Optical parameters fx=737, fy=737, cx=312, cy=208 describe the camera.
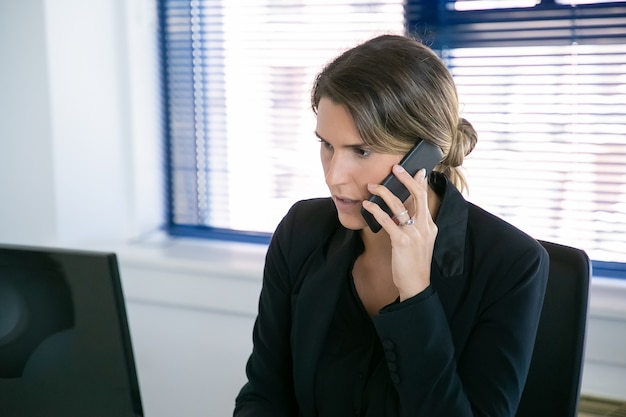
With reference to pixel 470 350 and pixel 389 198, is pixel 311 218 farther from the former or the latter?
pixel 470 350

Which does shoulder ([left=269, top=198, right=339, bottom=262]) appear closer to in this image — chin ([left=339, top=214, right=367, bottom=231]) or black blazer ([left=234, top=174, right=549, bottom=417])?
black blazer ([left=234, top=174, right=549, bottom=417])

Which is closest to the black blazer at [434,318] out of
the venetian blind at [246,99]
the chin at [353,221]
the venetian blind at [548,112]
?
the chin at [353,221]

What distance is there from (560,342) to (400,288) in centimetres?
26

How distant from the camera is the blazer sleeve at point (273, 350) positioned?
4.17 feet

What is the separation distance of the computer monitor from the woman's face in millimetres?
423

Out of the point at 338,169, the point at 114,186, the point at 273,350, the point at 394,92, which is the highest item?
the point at 394,92

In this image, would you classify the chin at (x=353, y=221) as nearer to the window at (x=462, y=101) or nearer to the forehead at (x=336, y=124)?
the forehead at (x=336, y=124)

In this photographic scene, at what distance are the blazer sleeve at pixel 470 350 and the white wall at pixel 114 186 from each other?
796 mm

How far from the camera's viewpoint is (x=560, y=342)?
3.74ft

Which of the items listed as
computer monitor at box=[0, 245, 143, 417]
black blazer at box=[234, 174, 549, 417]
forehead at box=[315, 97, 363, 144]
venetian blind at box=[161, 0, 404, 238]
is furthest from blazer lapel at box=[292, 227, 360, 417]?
venetian blind at box=[161, 0, 404, 238]

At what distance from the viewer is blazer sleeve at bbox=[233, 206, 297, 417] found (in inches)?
50.1

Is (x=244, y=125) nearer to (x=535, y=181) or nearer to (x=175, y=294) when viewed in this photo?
(x=175, y=294)

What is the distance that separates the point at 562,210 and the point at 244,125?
91 centimetres

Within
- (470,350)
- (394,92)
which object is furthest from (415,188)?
(470,350)
